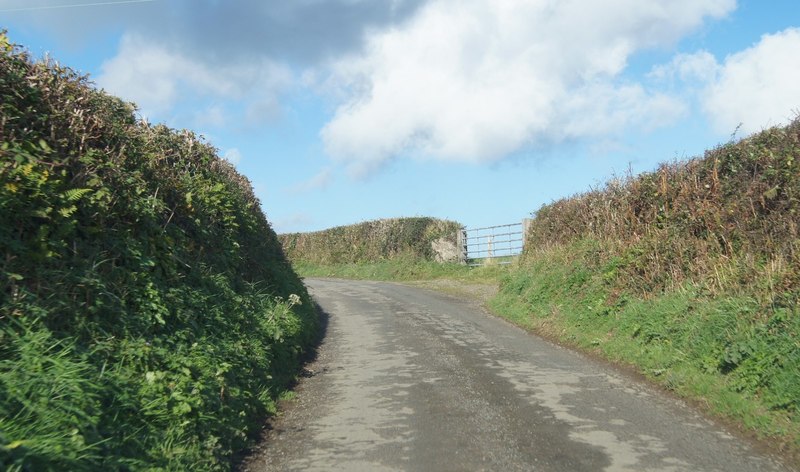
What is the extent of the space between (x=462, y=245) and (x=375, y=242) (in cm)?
717

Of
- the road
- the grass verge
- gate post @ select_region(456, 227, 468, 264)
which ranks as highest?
gate post @ select_region(456, 227, 468, 264)

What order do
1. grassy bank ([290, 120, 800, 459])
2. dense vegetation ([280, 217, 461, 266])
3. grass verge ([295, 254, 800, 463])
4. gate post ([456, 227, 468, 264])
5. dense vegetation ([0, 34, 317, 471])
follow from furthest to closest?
dense vegetation ([280, 217, 461, 266]) → gate post ([456, 227, 468, 264]) → grassy bank ([290, 120, 800, 459]) → grass verge ([295, 254, 800, 463]) → dense vegetation ([0, 34, 317, 471])

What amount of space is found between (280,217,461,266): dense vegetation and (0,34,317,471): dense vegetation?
25556mm

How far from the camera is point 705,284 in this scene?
10.0 meters

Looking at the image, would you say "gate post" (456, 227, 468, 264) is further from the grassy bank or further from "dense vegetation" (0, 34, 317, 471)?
"dense vegetation" (0, 34, 317, 471)

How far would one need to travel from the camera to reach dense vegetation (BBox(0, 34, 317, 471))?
4.42 meters

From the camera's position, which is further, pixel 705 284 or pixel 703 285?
pixel 703 285

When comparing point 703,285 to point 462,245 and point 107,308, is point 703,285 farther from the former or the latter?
point 462,245

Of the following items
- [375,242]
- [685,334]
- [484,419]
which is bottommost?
[484,419]

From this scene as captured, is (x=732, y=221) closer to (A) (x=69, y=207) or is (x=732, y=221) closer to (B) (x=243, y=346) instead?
(B) (x=243, y=346)

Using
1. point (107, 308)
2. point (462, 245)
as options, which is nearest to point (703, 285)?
point (107, 308)

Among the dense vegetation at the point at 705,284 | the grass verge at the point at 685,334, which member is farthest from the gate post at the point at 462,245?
the dense vegetation at the point at 705,284

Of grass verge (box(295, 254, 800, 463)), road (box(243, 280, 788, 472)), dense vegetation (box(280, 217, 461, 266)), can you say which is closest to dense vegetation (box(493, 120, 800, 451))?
grass verge (box(295, 254, 800, 463))

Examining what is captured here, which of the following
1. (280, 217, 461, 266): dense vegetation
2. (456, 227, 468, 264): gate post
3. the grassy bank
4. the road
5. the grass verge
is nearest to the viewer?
the road
